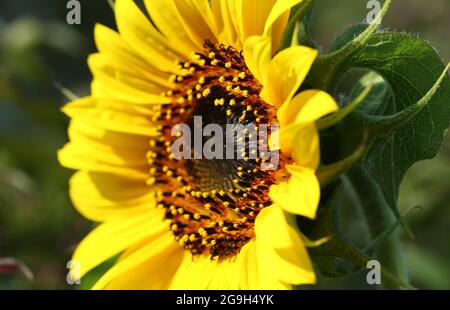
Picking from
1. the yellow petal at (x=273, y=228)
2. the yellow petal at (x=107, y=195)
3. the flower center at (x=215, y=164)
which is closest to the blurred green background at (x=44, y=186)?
the yellow petal at (x=107, y=195)

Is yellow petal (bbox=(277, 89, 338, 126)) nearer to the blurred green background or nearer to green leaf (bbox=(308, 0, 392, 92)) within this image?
green leaf (bbox=(308, 0, 392, 92))

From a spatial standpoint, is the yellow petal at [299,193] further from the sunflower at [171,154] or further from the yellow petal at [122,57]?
the yellow petal at [122,57]

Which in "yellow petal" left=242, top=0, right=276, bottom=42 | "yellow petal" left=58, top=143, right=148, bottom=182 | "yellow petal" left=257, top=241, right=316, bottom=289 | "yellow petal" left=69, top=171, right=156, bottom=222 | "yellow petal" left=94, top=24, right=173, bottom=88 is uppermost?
"yellow petal" left=94, top=24, right=173, bottom=88

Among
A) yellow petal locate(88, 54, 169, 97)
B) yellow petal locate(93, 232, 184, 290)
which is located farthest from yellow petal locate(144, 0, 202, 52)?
yellow petal locate(93, 232, 184, 290)

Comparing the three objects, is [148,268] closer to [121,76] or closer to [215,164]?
[215,164]

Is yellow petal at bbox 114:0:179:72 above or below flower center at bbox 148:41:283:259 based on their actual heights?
above

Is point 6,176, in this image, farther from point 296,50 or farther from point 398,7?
point 398,7
